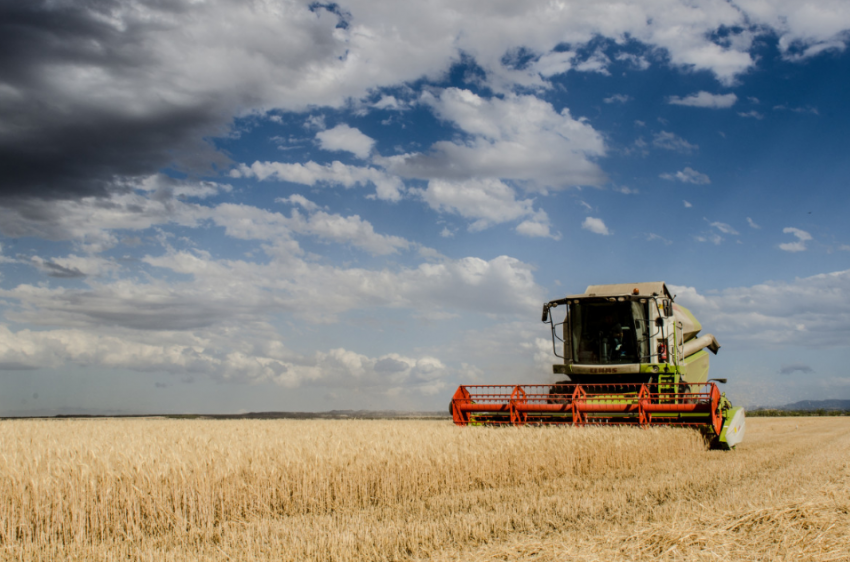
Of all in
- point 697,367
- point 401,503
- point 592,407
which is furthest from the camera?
point 697,367

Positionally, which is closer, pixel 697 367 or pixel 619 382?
pixel 619 382

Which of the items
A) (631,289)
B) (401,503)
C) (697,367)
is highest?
(631,289)

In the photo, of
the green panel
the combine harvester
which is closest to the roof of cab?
the combine harvester

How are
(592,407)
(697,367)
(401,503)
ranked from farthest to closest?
(697,367) < (592,407) < (401,503)

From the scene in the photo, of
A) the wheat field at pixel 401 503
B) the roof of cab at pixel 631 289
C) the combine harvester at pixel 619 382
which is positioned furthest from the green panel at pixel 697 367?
the wheat field at pixel 401 503

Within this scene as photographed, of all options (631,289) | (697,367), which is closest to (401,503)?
(631,289)

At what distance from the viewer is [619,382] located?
38.2 ft

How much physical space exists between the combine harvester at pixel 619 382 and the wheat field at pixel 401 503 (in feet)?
6.13

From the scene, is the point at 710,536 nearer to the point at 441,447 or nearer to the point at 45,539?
the point at 441,447

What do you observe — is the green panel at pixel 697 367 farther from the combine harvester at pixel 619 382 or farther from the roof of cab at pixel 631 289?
the roof of cab at pixel 631 289

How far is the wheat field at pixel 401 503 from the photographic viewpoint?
433 cm

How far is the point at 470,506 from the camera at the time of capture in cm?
605

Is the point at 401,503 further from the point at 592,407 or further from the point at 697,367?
the point at 697,367

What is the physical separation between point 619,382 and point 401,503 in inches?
262
